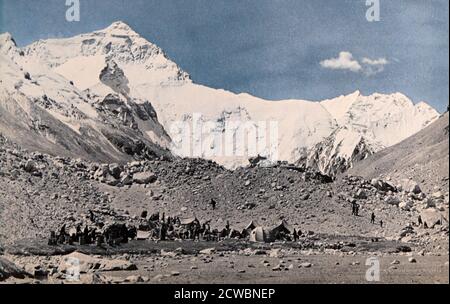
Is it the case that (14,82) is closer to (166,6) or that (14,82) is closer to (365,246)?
(166,6)

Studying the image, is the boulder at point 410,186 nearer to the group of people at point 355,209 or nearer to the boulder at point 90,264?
the group of people at point 355,209

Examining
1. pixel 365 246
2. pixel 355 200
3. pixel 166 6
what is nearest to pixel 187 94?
pixel 166 6

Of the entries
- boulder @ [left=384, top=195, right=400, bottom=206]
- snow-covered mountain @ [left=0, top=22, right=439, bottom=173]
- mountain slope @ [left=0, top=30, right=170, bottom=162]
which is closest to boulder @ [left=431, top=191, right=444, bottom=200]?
boulder @ [left=384, top=195, right=400, bottom=206]

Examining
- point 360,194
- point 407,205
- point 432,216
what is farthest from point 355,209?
point 432,216

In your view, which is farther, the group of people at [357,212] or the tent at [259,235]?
the group of people at [357,212]

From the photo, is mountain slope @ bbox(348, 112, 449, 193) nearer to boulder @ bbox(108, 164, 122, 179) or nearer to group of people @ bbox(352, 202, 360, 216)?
group of people @ bbox(352, 202, 360, 216)

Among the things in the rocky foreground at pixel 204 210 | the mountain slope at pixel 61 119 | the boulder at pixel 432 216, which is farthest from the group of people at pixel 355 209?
the mountain slope at pixel 61 119

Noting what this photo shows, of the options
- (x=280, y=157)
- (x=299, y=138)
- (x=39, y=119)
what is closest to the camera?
(x=280, y=157)
